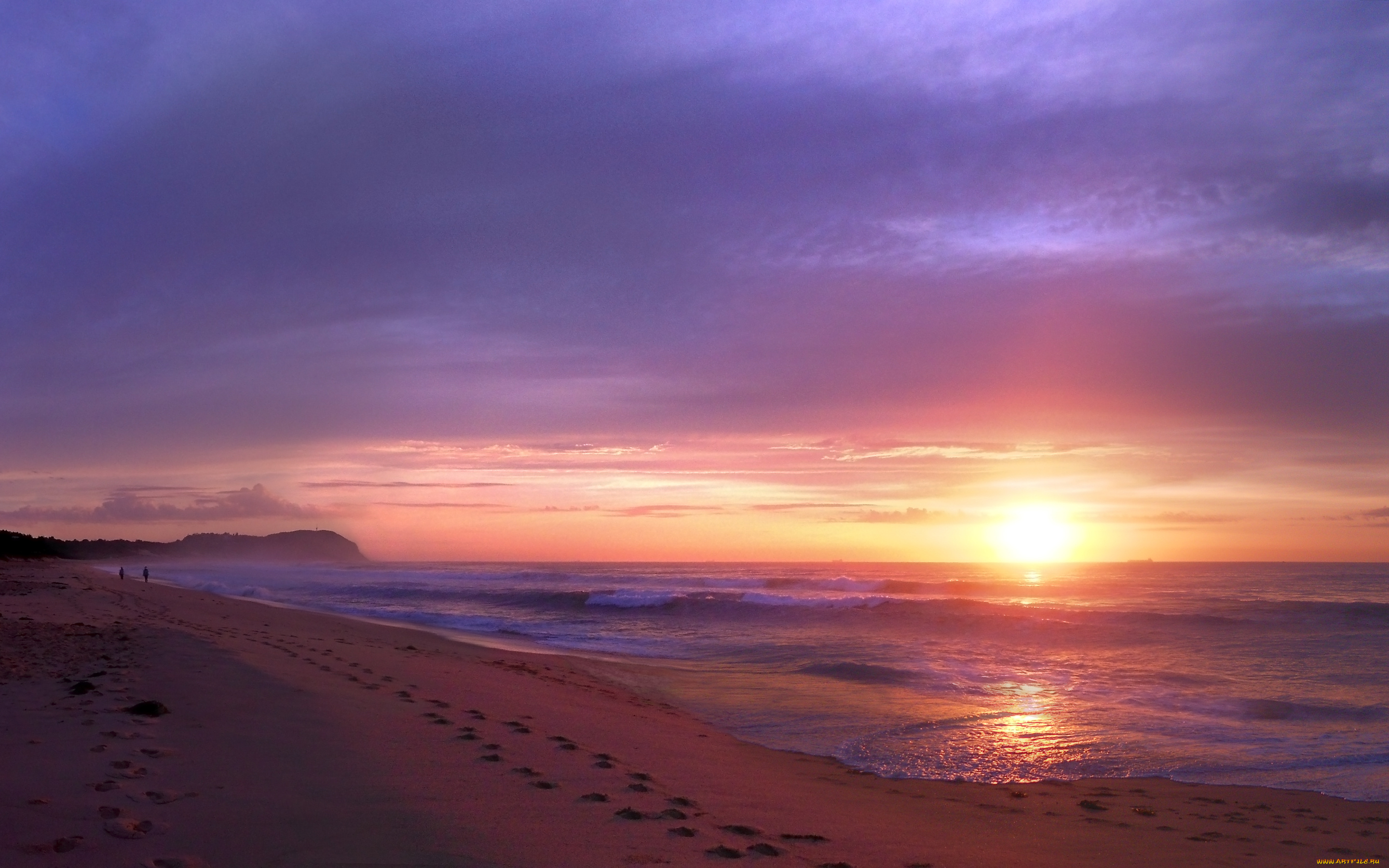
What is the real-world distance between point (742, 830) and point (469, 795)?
75.6 inches

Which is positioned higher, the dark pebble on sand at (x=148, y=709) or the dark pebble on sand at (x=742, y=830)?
the dark pebble on sand at (x=148, y=709)

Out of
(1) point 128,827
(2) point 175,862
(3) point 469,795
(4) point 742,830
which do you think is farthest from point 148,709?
(4) point 742,830

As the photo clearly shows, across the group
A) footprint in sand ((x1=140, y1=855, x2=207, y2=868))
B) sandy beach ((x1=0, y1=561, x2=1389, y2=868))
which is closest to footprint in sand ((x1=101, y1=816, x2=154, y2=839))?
sandy beach ((x1=0, y1=561, x2=1389, y2=868))

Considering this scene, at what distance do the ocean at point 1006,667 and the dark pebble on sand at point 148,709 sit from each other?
656 cm

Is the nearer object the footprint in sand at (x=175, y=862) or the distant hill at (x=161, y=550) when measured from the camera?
the footprint in sand at (x=175, y=862)

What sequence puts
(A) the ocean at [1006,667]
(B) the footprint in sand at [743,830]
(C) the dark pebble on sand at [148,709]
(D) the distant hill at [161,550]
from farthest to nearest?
(D) the distant hill at [161,550] → (A) the ocean at [1006,667] → (C) the dark pebble on sand at [148,709] → (B) the footprint in sand at [743,830]

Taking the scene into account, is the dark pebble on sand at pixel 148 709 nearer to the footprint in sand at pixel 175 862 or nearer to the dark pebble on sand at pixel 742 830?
the footprint in sand at pixel 175 862

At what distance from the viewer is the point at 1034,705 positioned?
1254cm

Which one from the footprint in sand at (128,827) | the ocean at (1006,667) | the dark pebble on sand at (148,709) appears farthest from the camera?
the ocean at (1006,667)

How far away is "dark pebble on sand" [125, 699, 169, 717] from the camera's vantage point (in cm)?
689

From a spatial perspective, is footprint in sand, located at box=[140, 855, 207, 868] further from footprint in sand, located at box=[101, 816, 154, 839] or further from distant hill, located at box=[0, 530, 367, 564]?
distant hill, located at box=[0, 530, 367, 564]

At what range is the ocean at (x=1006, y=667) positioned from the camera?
9.63m

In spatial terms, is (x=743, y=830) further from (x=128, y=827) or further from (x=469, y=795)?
(x=128, y=827)

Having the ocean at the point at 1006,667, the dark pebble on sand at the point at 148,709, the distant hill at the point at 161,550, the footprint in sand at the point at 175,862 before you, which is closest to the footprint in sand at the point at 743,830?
the footprint in sand at the point at 175,862
